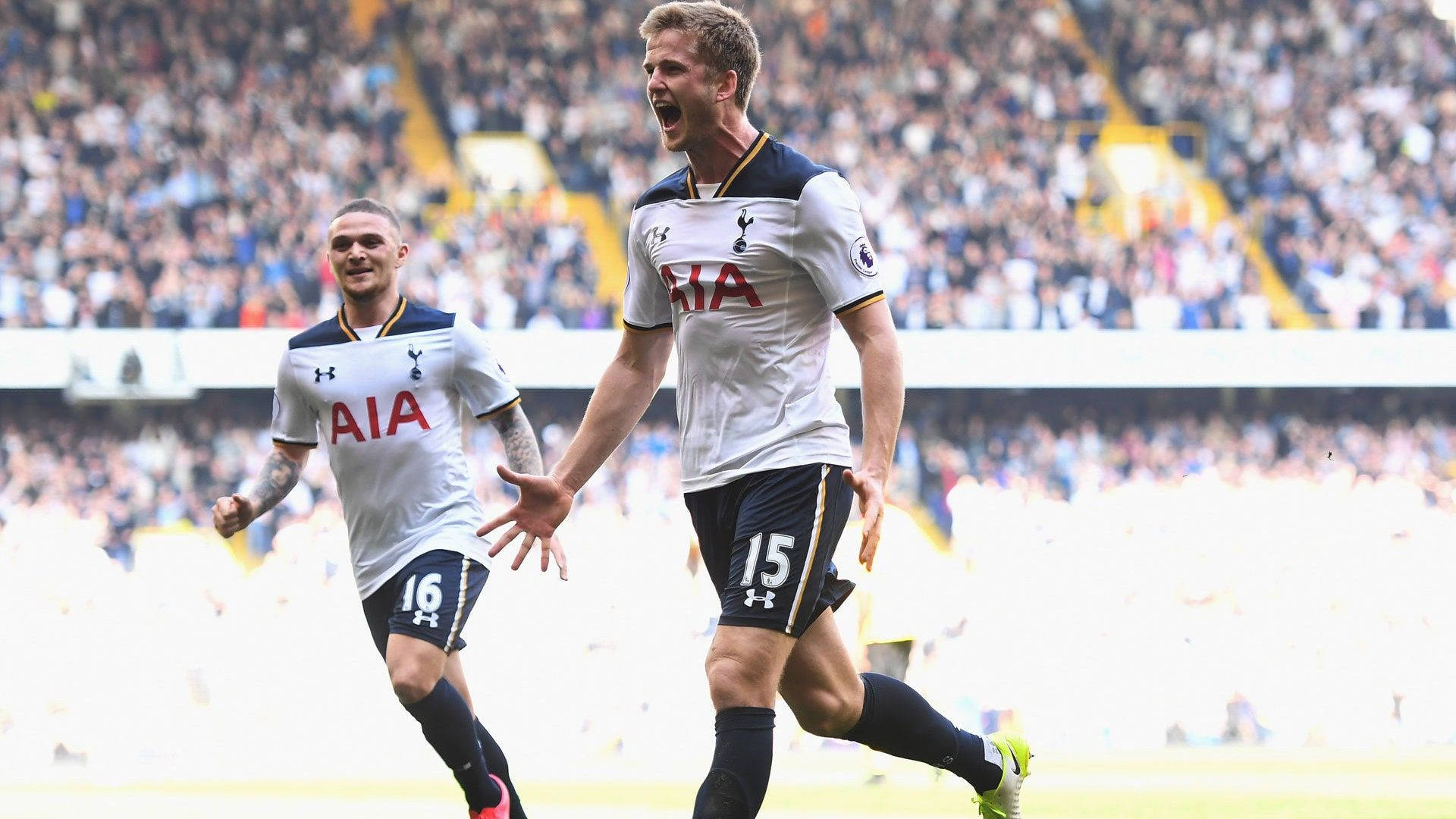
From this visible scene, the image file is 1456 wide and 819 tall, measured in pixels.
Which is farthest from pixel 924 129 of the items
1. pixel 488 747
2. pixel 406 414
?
pixel 488 747

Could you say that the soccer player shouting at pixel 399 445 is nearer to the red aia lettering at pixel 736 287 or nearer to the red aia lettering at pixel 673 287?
the red aia lettering at pixel 673 287

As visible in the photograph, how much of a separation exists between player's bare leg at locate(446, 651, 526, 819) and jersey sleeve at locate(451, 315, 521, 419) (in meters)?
0.91

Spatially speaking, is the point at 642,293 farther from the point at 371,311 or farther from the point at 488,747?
the point at 488,747

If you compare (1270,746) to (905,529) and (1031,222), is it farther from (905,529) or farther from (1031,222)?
(1031,222)

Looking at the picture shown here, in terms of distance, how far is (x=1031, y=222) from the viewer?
A: 70.1 feet

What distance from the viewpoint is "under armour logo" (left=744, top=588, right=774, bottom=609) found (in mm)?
4699

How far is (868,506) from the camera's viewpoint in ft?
14.6

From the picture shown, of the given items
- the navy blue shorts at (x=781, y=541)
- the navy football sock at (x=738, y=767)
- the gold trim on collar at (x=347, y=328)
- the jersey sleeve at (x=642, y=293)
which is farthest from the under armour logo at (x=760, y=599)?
the gold trim on collar at (x=347, y=328)

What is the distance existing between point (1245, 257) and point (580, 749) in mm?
11188

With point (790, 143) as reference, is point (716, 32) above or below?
below

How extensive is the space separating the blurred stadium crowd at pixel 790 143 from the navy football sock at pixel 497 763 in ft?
43.7

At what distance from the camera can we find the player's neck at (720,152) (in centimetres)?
494

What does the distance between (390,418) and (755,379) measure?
2.09 metres

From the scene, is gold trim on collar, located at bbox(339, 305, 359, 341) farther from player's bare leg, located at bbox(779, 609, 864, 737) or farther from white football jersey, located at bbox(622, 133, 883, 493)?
player's bare leg, located at bbox(779, 609, 864, 737)
